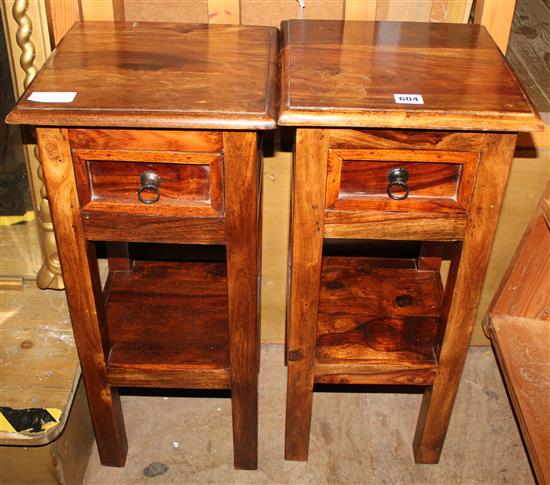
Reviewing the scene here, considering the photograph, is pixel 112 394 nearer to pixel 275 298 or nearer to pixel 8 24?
pixel 275 298

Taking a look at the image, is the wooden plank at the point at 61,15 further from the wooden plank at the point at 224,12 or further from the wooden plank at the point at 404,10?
the wooden plank at the point at 404,10

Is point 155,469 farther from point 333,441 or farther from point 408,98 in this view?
point 408,98

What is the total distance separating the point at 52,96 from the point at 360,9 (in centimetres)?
78

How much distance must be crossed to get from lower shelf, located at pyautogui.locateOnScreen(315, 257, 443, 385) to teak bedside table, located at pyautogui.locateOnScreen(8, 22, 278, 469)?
0.21 m

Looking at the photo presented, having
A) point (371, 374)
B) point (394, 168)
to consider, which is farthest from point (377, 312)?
point (394, 168)

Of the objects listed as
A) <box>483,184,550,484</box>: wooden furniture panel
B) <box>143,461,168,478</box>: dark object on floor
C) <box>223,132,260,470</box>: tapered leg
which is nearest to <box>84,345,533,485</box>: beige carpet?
<box>143,461,168,478</box>: dark object on floor

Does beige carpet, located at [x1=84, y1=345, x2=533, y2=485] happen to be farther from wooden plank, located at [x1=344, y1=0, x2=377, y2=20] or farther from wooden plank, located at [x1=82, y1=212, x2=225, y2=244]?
wooden plank, located at [x1=344, y1=0, x2=377, y2=20]

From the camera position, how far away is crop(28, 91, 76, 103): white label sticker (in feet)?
4.12

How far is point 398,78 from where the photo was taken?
4.41 ft

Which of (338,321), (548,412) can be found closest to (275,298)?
(338,321)

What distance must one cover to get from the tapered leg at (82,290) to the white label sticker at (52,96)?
5cm

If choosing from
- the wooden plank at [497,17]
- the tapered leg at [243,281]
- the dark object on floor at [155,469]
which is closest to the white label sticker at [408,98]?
the tapered leg at [243,281]

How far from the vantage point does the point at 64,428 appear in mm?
1662

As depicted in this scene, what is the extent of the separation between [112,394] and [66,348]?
242 mm
